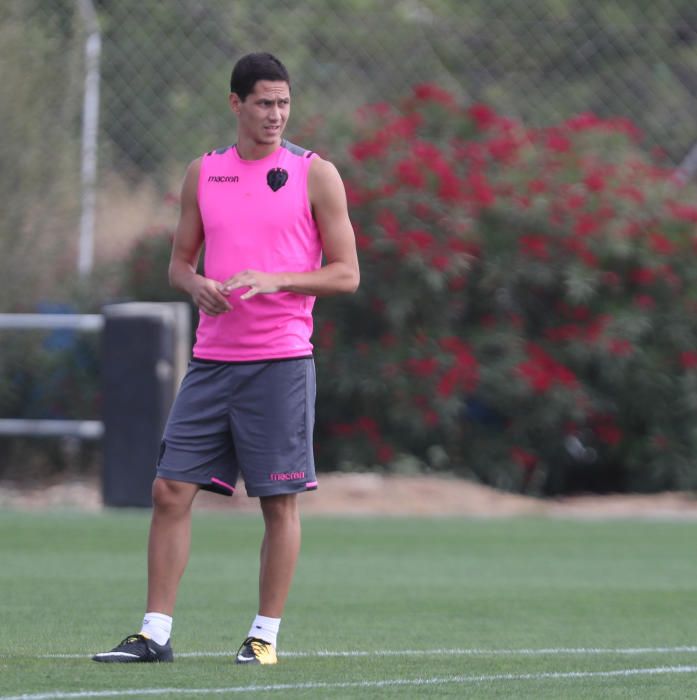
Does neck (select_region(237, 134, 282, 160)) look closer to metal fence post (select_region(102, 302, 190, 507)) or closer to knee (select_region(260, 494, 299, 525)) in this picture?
knee (select_region(260, 494, 299, 525))

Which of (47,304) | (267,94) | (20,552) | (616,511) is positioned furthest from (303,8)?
(267,94)

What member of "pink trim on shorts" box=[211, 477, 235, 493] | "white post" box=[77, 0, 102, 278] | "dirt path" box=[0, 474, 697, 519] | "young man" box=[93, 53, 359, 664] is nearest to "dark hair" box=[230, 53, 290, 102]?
"young man" box=[93, 53, 359, 664]

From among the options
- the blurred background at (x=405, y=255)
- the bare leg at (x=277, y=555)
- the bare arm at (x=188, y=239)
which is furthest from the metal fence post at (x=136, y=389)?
the bare leg at (x=277, y=555)

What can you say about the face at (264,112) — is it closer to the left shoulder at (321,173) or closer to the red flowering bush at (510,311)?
the left shoulder at (321,173)

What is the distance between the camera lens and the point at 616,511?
15.1 m

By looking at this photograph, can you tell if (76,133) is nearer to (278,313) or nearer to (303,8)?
(303,8)

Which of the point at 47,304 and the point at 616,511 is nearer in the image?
the point at 616,511

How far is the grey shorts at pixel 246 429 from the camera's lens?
6.41 meters

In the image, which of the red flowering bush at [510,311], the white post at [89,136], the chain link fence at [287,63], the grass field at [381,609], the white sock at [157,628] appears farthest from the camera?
the white post at [89,136]

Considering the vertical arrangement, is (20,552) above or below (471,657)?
below

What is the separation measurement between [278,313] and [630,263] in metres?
10.1

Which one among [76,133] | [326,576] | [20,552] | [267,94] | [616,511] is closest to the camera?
[267,94]

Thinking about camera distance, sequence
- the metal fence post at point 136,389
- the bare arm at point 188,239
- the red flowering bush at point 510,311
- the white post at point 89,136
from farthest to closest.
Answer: the white post at point 89,136 → the red flowering bush at point 510,311 → the metal fence post at point 136,389 → the bare arm at point 188,239

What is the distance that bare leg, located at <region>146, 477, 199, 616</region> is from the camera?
21.0ft
